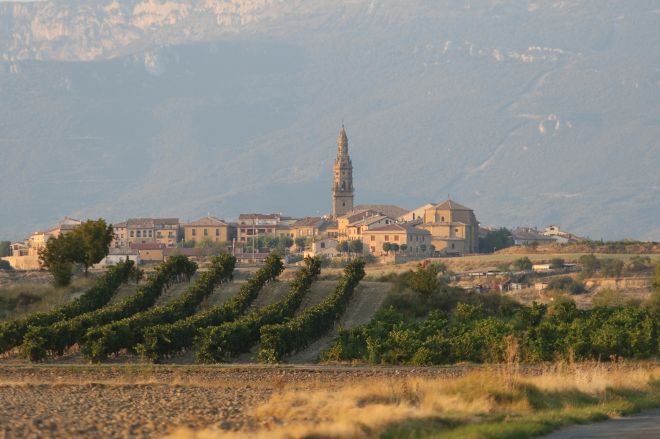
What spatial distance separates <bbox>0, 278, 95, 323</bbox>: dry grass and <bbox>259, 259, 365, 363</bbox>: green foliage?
1410 centimetres

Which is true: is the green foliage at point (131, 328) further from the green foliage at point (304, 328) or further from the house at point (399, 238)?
the house at point (399, 238)

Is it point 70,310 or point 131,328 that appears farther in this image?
point 70,310

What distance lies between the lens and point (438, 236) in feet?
513

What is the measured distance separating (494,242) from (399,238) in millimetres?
23779

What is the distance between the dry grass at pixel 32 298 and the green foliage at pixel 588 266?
218 feet

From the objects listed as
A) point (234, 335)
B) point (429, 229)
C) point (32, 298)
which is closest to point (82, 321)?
point (234, 335)

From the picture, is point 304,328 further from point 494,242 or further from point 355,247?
point 494,242

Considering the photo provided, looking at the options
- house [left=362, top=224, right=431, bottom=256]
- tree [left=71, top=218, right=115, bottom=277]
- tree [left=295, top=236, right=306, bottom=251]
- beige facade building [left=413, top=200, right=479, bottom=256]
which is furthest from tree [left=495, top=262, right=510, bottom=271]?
tree [left=71, top=218, right=115, bottom=277]

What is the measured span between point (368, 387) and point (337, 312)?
1926 centimetres

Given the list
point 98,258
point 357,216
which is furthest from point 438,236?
point 98,258

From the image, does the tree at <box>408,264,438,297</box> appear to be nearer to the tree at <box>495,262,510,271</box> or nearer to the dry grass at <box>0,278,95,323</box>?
the dry grass at <box>0,278,95,323</box>

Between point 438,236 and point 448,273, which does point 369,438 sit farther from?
point 438,236

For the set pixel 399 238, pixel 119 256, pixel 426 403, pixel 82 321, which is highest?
pixel 399 238

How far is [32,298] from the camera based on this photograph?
44.3 m
